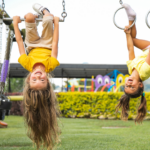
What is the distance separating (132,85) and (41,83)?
4.69 feet

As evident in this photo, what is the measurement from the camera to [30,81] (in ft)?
11.3

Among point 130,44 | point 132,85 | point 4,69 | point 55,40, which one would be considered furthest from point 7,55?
point 132,85

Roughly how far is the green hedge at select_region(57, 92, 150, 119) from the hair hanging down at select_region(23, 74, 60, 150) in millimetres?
7559

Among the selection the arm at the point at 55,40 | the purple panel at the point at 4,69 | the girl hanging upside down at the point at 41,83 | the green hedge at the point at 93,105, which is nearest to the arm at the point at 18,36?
the girl hanging upside down at the point at 41,83

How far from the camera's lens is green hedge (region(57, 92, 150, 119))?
433 inches

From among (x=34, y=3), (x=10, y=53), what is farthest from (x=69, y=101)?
(x=34, y=3)

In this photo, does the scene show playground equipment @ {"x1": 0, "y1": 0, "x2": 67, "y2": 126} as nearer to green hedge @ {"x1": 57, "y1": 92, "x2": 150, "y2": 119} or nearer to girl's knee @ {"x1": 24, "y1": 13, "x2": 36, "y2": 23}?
girl's knee @ {"x1": 24, "y1": 13, "x2": 36, "y2": 23}

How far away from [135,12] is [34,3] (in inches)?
67.5

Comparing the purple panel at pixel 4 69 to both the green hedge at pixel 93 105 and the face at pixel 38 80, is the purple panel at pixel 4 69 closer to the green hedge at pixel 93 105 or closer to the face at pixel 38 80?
the face at pixel 38 80

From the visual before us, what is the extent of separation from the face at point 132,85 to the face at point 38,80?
52.0 inches

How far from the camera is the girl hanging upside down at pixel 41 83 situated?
11.3ft

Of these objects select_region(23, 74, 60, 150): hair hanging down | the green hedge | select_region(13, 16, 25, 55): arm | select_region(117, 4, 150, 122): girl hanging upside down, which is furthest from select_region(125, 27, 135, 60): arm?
the green hedge

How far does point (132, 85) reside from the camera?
387 centimetres

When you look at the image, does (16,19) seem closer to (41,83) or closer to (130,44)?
(41,83)
